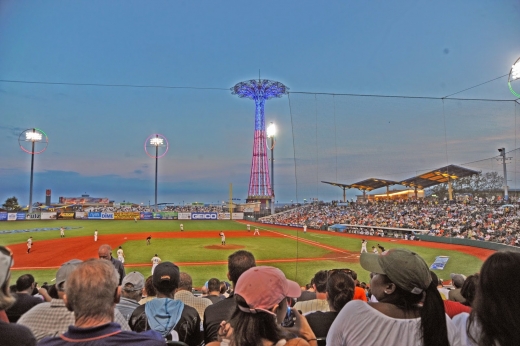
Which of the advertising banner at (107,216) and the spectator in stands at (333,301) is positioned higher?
the spectator in stands at (333,301)

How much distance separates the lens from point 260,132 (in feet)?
203

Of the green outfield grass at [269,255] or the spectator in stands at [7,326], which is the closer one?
the spectator in stands at [7,326]

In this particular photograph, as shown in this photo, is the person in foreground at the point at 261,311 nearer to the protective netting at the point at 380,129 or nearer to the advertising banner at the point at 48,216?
the protective netting at the point at 380,129

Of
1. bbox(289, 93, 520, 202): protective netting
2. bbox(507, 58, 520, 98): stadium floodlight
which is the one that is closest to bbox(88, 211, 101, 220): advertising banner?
bbox(289, 93, 520, 202): protective netting

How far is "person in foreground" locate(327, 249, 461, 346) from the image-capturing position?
7.04 ft

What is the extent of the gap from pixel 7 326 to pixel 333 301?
9.38ft

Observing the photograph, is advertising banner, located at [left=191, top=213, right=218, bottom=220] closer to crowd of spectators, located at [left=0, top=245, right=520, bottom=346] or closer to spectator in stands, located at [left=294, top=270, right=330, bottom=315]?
spectator in stands, located at [left=294, top=270, right=330, bottom=315]

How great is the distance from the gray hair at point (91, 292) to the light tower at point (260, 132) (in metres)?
54.2

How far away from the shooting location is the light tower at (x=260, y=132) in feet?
182

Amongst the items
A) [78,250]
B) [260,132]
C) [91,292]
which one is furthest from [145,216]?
[91,292]

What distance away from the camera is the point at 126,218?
56.9 m

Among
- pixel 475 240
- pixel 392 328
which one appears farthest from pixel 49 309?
pixel 475 240

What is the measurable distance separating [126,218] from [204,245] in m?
35.3

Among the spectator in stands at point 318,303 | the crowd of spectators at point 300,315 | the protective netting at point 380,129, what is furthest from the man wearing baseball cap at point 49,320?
the protective netting at point 380,129
